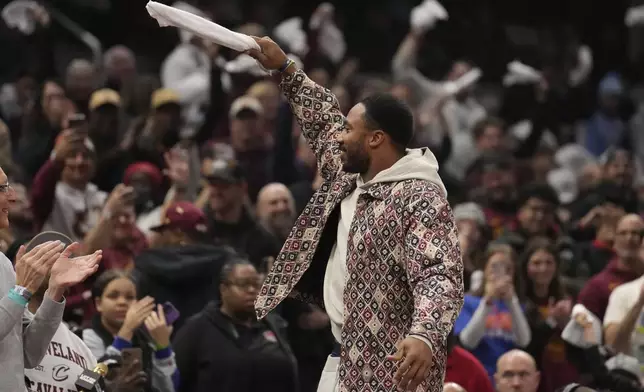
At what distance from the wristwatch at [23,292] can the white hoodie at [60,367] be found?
78 cm

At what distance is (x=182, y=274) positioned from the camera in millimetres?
10469

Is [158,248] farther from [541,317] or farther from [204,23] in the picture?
[204,23]

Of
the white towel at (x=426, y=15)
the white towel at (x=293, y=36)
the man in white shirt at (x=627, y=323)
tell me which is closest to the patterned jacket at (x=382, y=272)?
the man in white shirt at (x=627, y=323)

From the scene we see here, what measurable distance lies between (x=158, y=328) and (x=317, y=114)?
209 cm

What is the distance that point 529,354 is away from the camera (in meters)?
10.8

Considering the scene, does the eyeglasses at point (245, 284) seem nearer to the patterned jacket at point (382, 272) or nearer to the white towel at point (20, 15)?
the patterned jacket at point (382, 272)

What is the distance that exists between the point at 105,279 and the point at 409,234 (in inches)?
116

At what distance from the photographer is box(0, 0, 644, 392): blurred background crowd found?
10.2 meters

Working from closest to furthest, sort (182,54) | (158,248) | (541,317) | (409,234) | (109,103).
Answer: (409,234) → (158,248) → (541,317) → (109,103) → (182,54)

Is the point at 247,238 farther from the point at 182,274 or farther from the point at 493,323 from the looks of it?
the point at 493,323

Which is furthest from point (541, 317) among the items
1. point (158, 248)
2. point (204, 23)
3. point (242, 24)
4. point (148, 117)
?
point (242, 24)

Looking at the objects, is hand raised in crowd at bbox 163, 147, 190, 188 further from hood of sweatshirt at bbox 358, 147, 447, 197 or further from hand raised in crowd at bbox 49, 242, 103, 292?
hand raised in crowd at bbox 49, 242, 103, 292

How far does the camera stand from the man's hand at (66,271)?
7266mm

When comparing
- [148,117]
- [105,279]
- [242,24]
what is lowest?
[105,279]
